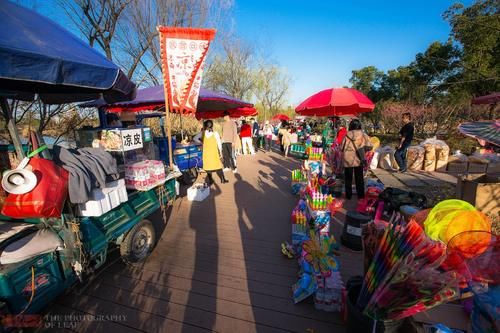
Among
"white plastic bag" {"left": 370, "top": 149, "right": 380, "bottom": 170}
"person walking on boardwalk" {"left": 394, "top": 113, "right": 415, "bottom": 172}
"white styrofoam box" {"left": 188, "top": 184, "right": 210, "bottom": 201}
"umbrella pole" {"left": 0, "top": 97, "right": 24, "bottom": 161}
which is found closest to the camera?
"umbrella pole" {"left": 0, "top": 97, "right": 24, "bottom": 161}

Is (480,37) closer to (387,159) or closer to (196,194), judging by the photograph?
(387,159)

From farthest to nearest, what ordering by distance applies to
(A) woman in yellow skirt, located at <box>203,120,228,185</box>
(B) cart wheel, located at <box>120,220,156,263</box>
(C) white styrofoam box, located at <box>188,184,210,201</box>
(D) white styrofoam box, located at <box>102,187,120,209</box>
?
(A) woman in yellow skirt, located at <box>203,120,228,185</box>, (C) white styrofoam box, located at <box>188,184,210,201</box>, (B) cart wheel, located at <box>120,220,156,263</box>, (D) white styrofoam box, located at <box>102,187,120,209</box>

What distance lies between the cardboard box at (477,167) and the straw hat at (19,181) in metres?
10.2

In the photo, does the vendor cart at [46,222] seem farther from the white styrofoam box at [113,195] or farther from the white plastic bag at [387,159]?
the white plastic bag at [387,159]

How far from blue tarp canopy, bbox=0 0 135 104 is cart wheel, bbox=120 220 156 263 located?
1.82 metres

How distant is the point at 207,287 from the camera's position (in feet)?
9.18

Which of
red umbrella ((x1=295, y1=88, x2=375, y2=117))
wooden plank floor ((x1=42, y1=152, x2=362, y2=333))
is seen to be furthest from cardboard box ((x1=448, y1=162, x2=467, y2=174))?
wooden plank floor ((x1=42, y1=152, x2=362, y2=333))

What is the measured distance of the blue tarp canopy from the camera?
68.1 inches

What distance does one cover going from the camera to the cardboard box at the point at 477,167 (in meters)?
7.17

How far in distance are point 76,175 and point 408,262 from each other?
2660mm

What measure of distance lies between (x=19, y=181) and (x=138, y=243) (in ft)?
5.85

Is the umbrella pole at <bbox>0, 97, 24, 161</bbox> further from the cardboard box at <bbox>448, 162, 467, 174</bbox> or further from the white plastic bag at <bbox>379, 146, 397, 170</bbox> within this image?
the cardboard box at <bbox>448, 162, 467, 174</bbox>

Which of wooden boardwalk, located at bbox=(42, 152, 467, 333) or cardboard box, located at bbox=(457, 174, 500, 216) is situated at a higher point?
cardboard box, located at bbox=(457, 174, 500, 216)

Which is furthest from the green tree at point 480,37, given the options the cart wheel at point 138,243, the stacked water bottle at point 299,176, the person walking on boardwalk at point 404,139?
the cart wheel at point 138,243
